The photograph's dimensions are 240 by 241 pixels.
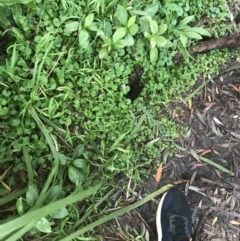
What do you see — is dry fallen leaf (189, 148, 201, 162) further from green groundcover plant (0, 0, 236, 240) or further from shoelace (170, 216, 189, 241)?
shoelace (170, 216, 189, 241)

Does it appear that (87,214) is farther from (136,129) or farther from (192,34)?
(192,34)

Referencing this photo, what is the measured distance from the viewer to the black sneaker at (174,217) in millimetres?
2285

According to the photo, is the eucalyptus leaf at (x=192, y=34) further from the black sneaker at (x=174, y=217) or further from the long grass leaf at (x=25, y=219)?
the long grass leaf at (x=25, y=219)

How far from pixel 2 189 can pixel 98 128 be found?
1.86 ft

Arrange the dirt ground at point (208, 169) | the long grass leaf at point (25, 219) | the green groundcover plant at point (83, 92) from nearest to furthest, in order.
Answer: the long grass leaf at point (25, 219) < the green groundcover plant at point (83, 92) < the dirt ground at point (208, 169)

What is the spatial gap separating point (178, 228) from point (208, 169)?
1.20 ft

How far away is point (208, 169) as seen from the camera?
2377mm

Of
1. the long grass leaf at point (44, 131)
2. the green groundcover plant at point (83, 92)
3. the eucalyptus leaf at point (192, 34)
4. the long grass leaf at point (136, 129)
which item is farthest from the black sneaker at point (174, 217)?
the eucalyptus leaf at point (192, 34)

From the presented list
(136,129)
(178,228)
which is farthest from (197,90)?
(178,228)

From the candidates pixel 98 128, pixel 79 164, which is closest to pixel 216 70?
pixel 98 128

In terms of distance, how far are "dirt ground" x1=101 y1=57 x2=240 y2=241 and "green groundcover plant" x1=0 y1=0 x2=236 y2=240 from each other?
0.48 ft

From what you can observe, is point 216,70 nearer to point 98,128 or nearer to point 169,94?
point 169,94

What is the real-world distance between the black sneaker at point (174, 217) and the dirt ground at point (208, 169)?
1.9 inches

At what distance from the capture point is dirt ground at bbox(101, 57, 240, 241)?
2322 mm
